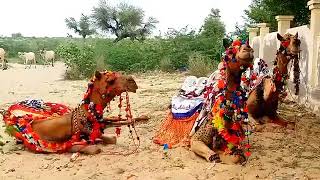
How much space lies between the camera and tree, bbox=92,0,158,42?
40.4 meters

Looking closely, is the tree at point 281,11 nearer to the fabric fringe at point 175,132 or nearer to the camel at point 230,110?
the fabric fringe at point 175,132

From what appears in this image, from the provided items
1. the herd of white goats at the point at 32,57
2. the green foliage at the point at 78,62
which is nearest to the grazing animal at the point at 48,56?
the herd of white goats at the point at 32,57

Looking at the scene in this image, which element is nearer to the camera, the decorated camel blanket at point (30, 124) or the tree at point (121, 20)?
the decorated camel blanket at point (30, 124)

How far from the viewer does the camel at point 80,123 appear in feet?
20.5

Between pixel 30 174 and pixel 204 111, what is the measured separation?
2204 mm

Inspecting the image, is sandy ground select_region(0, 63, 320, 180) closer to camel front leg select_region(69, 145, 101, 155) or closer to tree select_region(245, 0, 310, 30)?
camel front leg select_region(69, 145, 101, 155)

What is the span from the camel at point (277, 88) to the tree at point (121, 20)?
32.7 metres

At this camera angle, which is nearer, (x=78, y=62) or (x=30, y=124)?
(x=30, y=124)

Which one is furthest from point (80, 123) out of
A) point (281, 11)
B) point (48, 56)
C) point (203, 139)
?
point (48, 56)

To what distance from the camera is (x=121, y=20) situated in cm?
4078

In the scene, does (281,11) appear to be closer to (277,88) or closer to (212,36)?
(277,88)

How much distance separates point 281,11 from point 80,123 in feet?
32.3

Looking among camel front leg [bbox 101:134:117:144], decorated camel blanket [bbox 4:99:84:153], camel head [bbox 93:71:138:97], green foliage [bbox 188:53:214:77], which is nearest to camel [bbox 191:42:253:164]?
camel head [bbox 93:71:138:97]

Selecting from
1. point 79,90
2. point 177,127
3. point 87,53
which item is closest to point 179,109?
point 177,127
